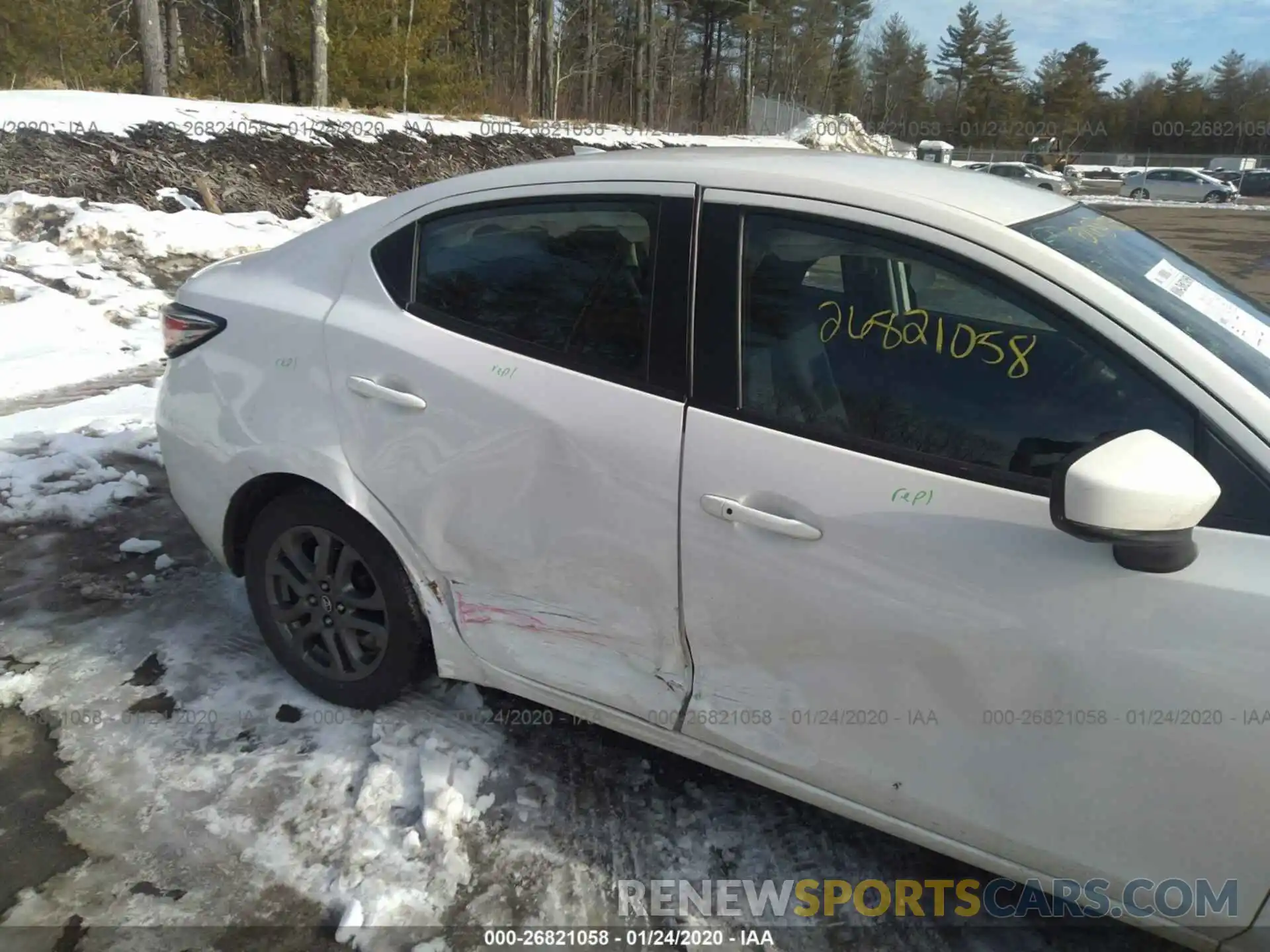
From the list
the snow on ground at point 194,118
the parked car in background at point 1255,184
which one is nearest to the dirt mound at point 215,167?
the snow on ground at point 194,118

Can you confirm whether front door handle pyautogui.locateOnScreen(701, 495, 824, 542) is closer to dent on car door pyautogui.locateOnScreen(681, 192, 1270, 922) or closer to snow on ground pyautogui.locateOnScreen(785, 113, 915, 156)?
dent on car door pyautogui.locateOnScreen(681, 192, 1270, 922)

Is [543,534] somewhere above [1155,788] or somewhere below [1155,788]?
above

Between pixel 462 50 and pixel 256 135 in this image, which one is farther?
pixel 462 50

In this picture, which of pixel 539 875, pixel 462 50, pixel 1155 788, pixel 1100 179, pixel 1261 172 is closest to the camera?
pixel 1155 788

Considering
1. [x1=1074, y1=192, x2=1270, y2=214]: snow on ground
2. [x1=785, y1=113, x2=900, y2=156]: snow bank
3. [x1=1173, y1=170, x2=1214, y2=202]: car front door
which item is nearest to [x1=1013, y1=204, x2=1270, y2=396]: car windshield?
[x1=1074, y1=192, x2=1270, y2=214]: snow on ground

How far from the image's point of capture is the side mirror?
5.06 feet

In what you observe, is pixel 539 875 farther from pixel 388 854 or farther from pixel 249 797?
pixel 249 797

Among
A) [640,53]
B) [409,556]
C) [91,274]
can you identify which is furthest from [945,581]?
[640,53]

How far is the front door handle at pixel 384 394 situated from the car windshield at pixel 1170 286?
159 cm

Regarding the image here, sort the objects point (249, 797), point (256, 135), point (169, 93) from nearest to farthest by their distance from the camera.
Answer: point (249, 797), point (256, 135), point (169, 93)

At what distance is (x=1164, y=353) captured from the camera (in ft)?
5.71

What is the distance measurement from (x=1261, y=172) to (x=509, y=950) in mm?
57144

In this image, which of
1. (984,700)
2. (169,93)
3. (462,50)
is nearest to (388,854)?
(984,700)

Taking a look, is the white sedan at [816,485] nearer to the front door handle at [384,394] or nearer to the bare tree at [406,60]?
the front door handle at [384,394]
